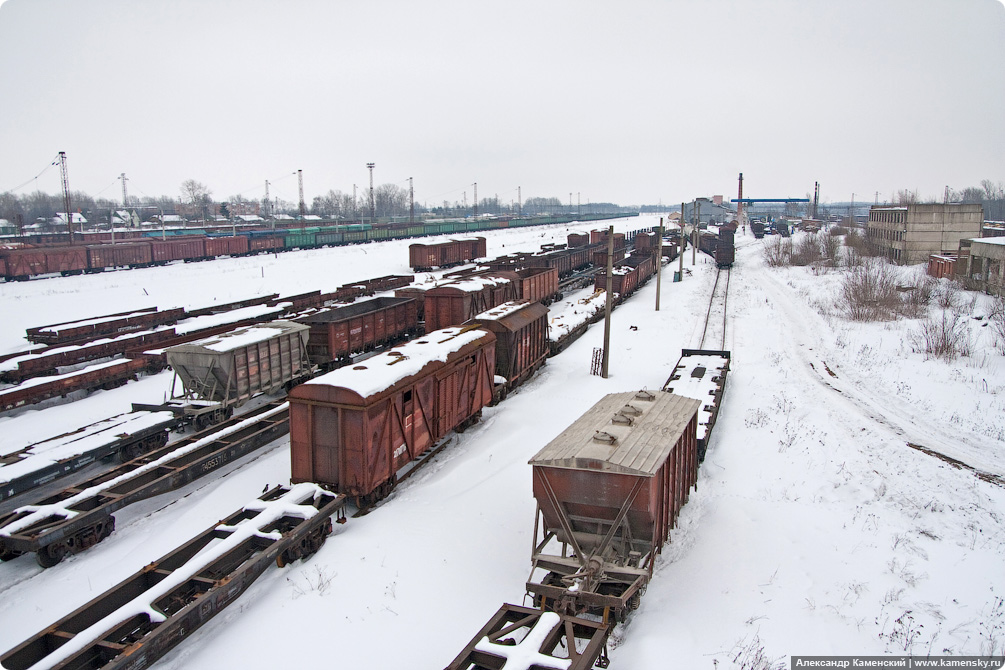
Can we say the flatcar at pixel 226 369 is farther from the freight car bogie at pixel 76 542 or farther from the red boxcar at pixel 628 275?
the red boxcar at pixel 628 275

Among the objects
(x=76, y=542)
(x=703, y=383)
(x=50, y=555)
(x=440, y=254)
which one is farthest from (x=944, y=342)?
(x=440, y=254)

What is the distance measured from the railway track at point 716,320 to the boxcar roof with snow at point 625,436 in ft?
49.3

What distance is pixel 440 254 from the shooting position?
58312mm

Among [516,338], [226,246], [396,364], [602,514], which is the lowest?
[602,514]

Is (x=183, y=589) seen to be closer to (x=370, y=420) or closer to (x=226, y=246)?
(x=370, y=420)

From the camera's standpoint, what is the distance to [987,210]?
131m

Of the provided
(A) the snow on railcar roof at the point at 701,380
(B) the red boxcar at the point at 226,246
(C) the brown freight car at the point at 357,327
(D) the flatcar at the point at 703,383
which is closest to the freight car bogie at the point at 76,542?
(C) the brown freight car at the point at 357,327

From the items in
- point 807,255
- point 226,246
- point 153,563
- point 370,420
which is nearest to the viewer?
point 153,563

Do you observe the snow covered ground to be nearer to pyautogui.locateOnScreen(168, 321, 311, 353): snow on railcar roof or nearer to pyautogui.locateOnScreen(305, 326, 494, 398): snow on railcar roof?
pyautogui.locateOnScreen(305, 326, 494, 398): snow on railcar roof

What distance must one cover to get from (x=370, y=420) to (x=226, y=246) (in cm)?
6053

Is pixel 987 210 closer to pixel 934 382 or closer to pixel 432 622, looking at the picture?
pixel 934 382

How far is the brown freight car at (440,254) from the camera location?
187ft

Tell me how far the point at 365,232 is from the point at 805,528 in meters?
82.2

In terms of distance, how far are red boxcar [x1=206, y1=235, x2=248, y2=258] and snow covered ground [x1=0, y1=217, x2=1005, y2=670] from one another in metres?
46.4
